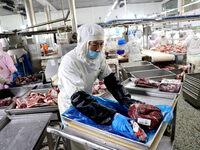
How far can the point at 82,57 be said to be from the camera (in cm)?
156

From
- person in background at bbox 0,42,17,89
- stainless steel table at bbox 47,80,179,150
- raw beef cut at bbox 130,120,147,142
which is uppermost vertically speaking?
person in background at bbox 0,42,17,89

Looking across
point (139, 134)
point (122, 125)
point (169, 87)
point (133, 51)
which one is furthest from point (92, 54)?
point (133, 51)

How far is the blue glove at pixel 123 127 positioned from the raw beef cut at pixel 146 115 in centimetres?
12

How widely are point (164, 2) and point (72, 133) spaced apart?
16623mm

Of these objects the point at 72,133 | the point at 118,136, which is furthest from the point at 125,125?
the point at 72,133

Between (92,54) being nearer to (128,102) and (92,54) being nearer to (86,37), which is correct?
(86,37)

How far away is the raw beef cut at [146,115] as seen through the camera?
44.0 inches

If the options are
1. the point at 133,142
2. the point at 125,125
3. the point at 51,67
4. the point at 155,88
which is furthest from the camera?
the point at 51,67

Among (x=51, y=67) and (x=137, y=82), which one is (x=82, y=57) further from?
(x=51, y=67)

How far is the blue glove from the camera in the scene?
102 cm

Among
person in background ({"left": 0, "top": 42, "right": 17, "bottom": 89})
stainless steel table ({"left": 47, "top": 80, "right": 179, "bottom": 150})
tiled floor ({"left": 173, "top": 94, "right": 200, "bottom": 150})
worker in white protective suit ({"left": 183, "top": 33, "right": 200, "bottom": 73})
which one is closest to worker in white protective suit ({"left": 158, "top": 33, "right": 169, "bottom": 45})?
worker in white protective suit ({"left": 183, "top": 33, "right": 200, "bottom": 73})

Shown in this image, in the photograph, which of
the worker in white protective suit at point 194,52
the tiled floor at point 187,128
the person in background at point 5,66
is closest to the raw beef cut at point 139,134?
the tiled floor at point 187,128

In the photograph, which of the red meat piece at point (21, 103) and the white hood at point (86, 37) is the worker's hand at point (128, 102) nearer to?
the white hood at point (86, 37)

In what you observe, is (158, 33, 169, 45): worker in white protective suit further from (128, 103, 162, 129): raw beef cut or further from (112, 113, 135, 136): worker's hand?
(112, 113, 135, 136): worker's hand
